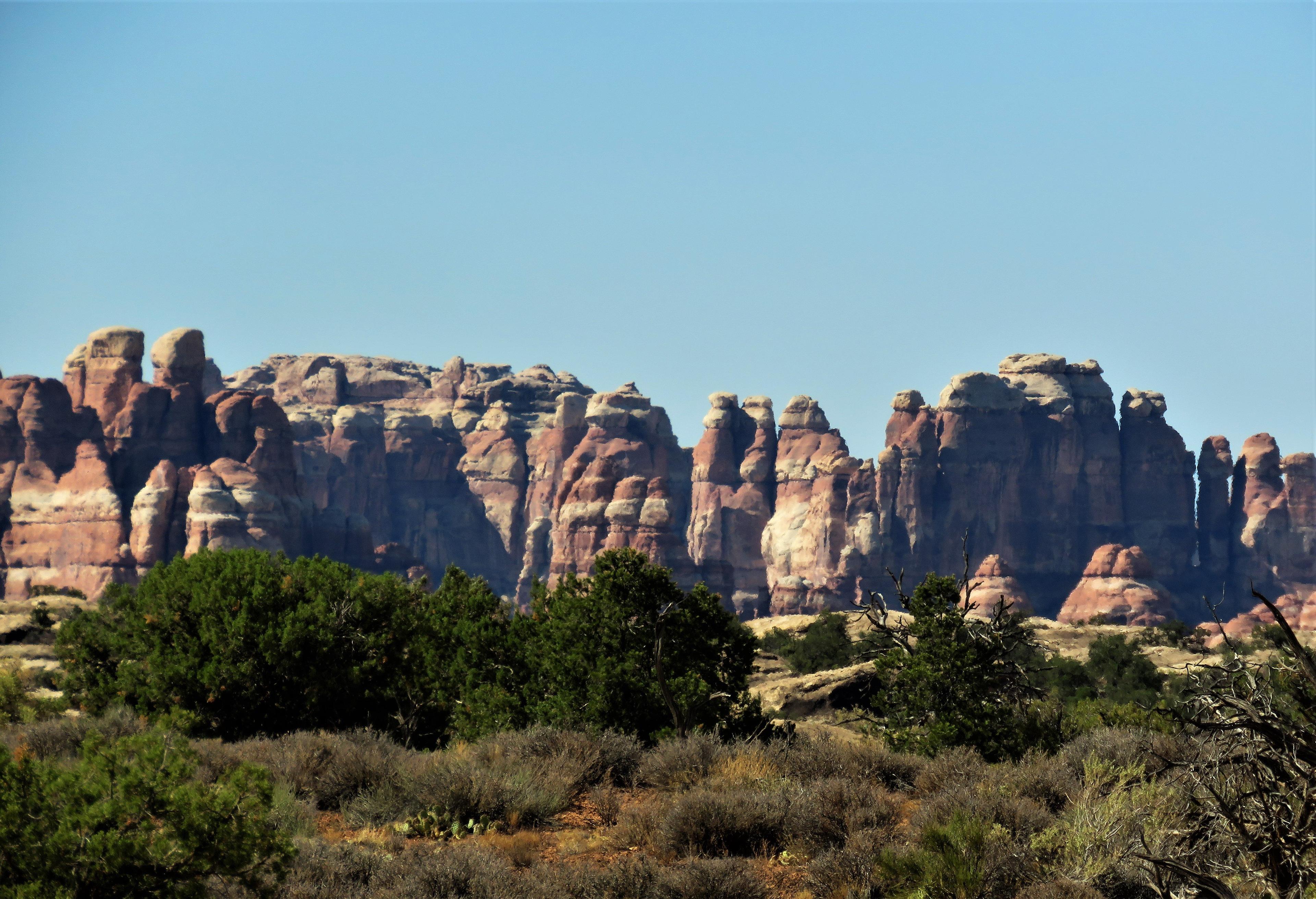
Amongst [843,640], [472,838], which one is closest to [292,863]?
[472,838]

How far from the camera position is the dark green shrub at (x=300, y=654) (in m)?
26.8

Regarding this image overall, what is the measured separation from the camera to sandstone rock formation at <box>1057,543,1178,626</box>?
503 ft

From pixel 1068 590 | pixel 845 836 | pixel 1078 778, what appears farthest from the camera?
pixel 1068 590

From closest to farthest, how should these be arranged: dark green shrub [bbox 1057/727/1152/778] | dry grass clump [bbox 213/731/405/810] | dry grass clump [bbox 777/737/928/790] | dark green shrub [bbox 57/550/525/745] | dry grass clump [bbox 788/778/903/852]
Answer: dry grass clump [bbox 788/778/903/852]
dry grass clump [bbox 213/731/405/810]
dark green shrub [bbox 1057/727/1152/778]
dry grass clump [bbox 777/737/928/790]
dark green shrub [bbox 57/550/525/745]

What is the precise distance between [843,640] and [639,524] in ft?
345

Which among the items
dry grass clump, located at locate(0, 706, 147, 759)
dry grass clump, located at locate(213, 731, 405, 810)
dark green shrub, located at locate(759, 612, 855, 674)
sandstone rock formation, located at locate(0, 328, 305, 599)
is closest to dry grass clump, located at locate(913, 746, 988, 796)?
dry grass clump, located at locate(213, 731, 405, 810)

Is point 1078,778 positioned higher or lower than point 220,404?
lower

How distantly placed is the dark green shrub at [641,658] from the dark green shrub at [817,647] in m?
22.5

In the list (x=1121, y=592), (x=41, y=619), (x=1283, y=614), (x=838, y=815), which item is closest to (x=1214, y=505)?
(x=1121, y=592)

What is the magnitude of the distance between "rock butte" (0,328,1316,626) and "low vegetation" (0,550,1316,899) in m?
113

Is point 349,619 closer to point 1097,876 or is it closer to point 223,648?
point 223,648

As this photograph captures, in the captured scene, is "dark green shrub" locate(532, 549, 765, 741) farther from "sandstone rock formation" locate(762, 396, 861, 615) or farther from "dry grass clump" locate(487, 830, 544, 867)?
"sandstone rock formation" locate(762, 396, 861, 615)

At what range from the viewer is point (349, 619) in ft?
95.8

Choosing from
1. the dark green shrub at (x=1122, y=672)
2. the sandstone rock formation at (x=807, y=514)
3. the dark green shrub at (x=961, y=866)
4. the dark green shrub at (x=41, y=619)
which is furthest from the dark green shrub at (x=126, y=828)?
the sandstone rock formation at (x=807, y=514)
